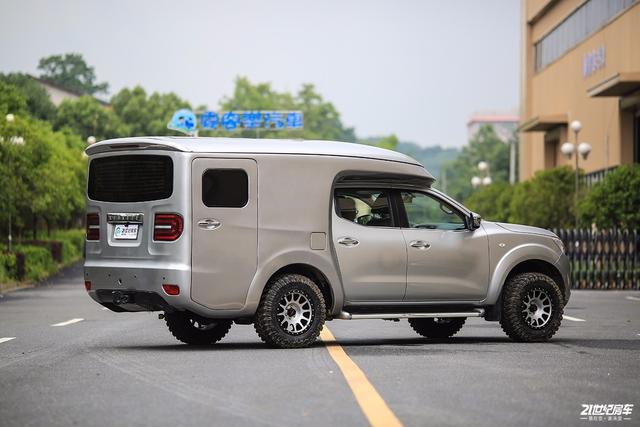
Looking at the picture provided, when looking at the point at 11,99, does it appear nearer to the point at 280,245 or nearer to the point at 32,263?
the point at 32,263

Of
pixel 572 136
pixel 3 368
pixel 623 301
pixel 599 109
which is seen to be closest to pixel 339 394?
pixel 3 368

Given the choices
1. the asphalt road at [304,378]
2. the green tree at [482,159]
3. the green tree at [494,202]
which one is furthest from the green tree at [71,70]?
the asphalt road at [304,378]

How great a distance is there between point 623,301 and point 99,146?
18169 mm

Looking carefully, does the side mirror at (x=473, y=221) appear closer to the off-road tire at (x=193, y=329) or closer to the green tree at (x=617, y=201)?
the off-road tire at (x=193, y=329)

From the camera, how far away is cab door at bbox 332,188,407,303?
15.1 m

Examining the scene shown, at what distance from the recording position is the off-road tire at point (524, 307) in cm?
1576

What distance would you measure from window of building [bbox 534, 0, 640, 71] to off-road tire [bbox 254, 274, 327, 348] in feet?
140

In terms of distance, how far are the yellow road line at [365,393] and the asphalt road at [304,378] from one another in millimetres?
70

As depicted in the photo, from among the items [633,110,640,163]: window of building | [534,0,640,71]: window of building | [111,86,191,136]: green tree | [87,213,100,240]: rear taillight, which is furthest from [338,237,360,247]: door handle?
[111,86,191,136]: green tree

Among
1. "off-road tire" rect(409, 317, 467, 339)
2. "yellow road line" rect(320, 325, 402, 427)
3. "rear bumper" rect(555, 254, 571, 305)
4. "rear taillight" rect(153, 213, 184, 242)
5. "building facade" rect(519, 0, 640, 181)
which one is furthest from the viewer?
"building facade" rect(519, 0, 640, 181)

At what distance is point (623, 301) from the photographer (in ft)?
101

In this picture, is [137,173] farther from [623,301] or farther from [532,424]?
[623,301]

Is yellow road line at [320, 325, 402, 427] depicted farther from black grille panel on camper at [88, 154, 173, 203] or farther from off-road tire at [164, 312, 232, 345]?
black grille panel on camper at [88, 154, 173, 203]

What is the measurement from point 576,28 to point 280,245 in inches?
2192
